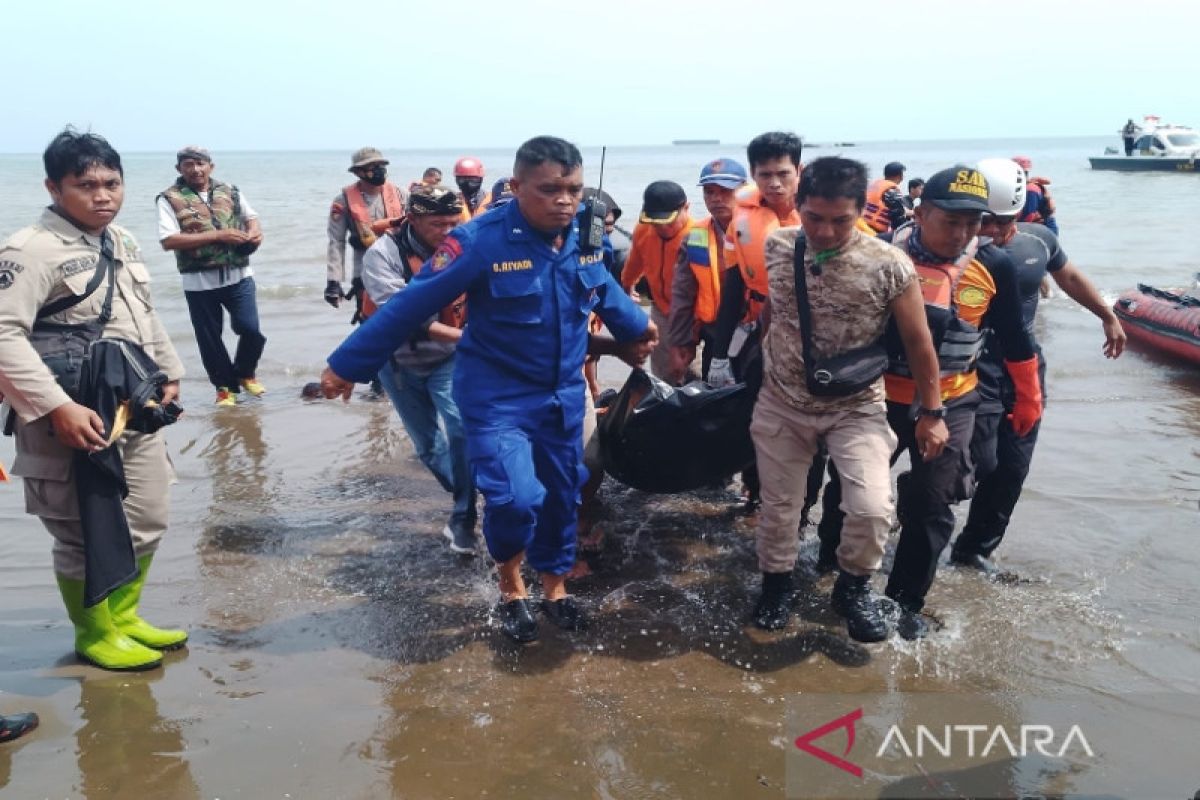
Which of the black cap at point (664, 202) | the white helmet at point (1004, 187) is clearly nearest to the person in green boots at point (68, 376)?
the black cap at point (664, 202)

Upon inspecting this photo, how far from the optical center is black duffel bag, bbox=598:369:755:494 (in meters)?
4.11

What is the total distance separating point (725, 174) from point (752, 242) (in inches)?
27.7

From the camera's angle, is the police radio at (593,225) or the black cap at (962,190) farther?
the police radio at (593,225)

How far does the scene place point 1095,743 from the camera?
311 centimetres

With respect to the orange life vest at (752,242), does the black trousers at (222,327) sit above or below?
below

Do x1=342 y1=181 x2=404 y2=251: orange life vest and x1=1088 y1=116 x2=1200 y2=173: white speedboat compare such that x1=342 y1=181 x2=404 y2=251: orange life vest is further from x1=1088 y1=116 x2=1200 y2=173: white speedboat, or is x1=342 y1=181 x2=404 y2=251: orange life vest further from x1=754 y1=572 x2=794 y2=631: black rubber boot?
x1=1088 y1=116 x2=1200 y2=173: white speedboat

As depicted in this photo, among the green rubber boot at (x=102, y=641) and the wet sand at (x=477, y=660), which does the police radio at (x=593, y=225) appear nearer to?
the wet sand at (x=477, y=660)

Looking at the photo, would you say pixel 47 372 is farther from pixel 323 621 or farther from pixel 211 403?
pixel 211 403

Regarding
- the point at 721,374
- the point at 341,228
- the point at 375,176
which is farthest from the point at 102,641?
the point at 375,176

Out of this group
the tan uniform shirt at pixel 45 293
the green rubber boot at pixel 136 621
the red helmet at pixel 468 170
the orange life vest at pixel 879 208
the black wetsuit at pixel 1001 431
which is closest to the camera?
the tan uniform shirt at pixel 45 293

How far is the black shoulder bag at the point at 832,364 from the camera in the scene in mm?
3500

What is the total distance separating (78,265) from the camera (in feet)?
10.9

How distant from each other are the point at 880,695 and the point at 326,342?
8980 millimetres

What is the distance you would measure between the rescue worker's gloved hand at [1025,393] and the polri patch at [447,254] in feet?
7.55
